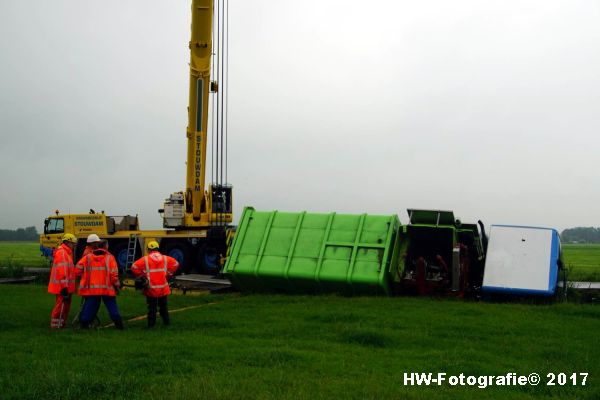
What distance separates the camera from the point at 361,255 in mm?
16266

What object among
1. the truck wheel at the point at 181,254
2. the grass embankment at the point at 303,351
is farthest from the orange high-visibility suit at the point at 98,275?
the truck wheel at the point at 181,254

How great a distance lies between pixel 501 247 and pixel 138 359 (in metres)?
10.1

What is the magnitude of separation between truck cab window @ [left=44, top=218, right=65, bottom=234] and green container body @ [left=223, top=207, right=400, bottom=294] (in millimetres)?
12361

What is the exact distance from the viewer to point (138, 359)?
26.9 feet

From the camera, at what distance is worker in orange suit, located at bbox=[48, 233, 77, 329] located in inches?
448

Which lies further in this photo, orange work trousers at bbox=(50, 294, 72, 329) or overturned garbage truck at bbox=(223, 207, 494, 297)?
overturned garbage truck at bbox=(223, 207, 494, 297)

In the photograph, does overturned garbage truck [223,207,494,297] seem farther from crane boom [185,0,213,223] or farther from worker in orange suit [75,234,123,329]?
crane boom [185,0,213,223]

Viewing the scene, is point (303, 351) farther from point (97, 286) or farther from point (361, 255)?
point (361, 255)

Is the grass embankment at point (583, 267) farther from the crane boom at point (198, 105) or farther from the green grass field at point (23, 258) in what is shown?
the green grass field at point (23, 258)

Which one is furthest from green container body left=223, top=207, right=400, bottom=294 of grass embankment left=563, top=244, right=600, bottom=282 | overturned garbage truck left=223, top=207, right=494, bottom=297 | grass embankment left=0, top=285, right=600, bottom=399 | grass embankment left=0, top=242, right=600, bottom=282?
grass embankment left=0, top=242, right=600, bottom=282

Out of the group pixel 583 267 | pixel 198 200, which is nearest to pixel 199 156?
pixel 198 200

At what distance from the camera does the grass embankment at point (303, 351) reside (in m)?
6.88

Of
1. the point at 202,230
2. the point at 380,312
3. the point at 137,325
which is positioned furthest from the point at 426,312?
the point at 202,230

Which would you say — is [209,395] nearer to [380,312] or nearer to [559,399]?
[559,399]
